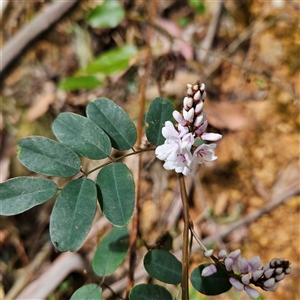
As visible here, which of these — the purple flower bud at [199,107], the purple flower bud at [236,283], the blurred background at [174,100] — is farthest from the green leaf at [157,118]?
the blurred background at [174,100]

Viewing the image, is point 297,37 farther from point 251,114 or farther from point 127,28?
point 127,28

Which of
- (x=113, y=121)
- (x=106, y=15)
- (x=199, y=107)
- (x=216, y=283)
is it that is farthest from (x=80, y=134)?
(x=106, y=15)

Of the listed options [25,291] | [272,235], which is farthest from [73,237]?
[272,235]

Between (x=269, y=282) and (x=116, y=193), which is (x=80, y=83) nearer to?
(x=116, y=193)

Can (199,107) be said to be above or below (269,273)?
above

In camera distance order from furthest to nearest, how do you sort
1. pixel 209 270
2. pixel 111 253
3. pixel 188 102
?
pixel 111 253
pixel 209 270
pixel 188 102
